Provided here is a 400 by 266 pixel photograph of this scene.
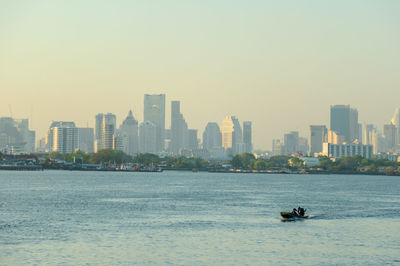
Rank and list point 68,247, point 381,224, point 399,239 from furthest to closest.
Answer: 1. point 381,224
2. point 399,239
3. point 68,247

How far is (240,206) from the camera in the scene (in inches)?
4493

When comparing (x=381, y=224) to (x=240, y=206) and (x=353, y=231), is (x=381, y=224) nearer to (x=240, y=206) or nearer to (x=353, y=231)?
(x=353, y=231)

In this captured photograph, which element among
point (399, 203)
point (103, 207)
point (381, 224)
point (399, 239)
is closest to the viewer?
point (399, 239)

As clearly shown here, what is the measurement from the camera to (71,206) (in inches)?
4358

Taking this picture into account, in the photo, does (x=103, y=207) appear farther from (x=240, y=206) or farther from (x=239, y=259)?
(x=239, y=259)

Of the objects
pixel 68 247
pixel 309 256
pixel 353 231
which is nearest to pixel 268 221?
pixel 353 231

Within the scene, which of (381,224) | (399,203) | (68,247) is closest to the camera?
(68,247)

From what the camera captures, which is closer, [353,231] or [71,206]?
[353,231]

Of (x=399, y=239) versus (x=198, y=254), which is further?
(x=399, y=239)

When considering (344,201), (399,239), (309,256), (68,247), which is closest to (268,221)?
(399,239)

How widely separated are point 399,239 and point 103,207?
52.9m

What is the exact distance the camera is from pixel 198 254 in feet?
211

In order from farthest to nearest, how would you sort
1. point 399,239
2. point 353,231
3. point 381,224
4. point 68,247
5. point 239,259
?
point 381,224
point 353,231
point 399,239
point 68,247
point 239,259

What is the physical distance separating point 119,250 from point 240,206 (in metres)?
51.2
